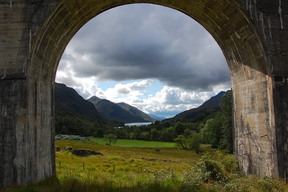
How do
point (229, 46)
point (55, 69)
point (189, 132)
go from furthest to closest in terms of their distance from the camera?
A: point (189, 132) → point (229, 46) → point (55, 69)

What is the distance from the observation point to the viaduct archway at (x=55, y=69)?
717cm

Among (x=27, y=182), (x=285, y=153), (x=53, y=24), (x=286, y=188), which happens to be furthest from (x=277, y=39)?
(x=27, y=182)

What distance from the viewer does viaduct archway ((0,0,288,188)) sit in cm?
717

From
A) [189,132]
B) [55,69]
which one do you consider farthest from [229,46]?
[189,132]

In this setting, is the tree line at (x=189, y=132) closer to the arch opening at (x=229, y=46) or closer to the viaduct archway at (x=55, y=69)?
the arch opening at (x=229, y=46)

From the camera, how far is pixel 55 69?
9.21m

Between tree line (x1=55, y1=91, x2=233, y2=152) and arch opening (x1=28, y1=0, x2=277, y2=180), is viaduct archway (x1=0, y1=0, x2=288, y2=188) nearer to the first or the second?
arch opening (x1=28, y1=0, x2=277, y2=180)

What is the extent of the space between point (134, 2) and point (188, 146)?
53.2 meters

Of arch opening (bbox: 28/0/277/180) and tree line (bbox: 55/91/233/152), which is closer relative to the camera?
arch opening (bbox: 28/0/277/180)

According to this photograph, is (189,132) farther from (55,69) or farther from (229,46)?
(55,69)

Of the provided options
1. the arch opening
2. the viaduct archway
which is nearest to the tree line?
the arch opening

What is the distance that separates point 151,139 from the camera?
3204 inches

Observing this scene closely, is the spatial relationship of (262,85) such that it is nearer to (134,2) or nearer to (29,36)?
(134,2)

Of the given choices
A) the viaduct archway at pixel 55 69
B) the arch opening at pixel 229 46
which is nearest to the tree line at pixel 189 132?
the arch opening at pixel 229 46
